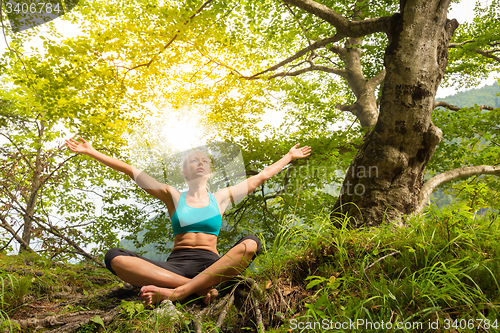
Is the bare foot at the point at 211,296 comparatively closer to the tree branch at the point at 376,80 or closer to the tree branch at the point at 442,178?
the tree branch at the point at 442,178

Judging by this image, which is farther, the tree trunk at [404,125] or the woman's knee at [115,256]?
the tree trunk at [404,125]

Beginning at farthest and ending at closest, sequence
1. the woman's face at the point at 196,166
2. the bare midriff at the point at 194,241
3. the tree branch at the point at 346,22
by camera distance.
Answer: the tree branch at the point at 346,22, the woman's face at the point at 196,166, the bare midriff at the point at 194,241

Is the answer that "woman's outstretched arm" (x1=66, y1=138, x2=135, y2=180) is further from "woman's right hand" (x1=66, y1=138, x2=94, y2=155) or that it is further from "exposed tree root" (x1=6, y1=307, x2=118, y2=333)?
"exposed tree root" (x1=6, y1=307, x2=118, y2=333)

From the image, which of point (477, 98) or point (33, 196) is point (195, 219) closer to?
point (33, 196)

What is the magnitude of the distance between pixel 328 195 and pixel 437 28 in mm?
4006

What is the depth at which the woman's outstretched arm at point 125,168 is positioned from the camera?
8.63ft

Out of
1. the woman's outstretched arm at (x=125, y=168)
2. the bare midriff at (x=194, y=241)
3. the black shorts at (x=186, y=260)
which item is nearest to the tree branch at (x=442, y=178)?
the black shorts at (x=186, y=260)

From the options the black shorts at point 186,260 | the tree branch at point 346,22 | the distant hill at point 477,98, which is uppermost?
the distant hill at point 477,98

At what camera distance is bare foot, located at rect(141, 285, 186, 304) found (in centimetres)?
194

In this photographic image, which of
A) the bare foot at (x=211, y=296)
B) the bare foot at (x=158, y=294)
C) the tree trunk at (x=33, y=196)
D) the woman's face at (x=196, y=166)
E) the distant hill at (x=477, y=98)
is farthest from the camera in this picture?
the distant hill at (x=477, y=98)

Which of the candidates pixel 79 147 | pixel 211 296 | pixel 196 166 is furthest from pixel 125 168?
pixel 211 296

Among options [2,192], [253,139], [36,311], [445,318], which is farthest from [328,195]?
[2,192]

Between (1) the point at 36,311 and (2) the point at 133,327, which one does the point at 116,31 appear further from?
(2) the point at 133,327

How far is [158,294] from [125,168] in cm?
129
